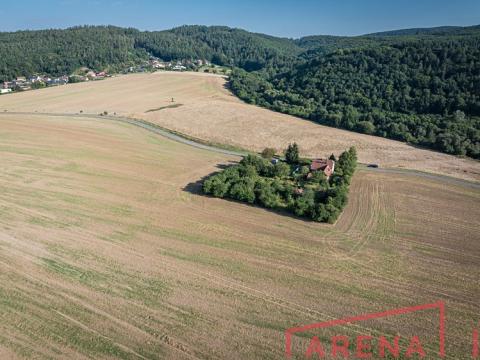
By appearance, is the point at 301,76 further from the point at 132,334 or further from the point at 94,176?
the point at 132,334

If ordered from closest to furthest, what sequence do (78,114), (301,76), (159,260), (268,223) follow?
1. (159,260)
2. (268,223)
3. (78,114)
4. (301,76)

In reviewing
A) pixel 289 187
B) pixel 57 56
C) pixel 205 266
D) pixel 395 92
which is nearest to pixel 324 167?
pixel 289 187

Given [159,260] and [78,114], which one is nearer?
[159,260]

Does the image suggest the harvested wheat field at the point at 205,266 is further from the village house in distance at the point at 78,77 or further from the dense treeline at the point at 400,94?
the village house in distance at the point at 78,77

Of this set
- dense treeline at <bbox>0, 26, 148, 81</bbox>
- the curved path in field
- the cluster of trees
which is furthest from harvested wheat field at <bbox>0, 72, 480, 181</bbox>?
dense treeline at <bbox>0, 26, 148, 81</bbox>

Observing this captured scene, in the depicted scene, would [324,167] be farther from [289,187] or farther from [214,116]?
[214,116]

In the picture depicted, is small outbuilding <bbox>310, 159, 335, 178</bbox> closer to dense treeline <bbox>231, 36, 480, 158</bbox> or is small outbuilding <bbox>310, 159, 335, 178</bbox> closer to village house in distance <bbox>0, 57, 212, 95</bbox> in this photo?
dense treeline <bbox>231, 36, 480, 158</bbox>

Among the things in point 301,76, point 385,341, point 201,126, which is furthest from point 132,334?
point 301,76

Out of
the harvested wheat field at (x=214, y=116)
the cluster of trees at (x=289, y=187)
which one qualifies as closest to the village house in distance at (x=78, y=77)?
the harvested wheat field at (x=214, y=116)
